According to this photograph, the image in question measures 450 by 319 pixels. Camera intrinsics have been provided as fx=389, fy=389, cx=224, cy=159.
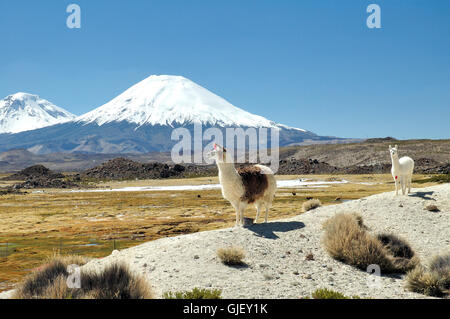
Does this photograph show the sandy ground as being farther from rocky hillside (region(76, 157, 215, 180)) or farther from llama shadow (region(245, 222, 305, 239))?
rocky hillside (region(76, 157, 215, 180))

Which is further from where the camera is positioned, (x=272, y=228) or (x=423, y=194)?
(x=423, y=194)

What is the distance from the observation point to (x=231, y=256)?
1084cm

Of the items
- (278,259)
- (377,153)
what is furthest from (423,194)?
(377,153)

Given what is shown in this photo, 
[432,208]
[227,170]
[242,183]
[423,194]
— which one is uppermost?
[227,170]

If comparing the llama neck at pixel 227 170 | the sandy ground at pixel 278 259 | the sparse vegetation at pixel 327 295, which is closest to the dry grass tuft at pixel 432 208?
the sandy ground at pixel 278 259

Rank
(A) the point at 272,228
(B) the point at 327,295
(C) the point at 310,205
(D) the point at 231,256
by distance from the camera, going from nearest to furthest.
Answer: (B) the point at 327,295 → (D) the point at 231,256 → (A) the point at 272,228 → (C) the point at 310,205

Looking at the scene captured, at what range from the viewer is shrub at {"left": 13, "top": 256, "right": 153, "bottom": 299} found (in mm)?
7273

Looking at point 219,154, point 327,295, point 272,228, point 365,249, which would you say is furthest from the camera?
point 272,228

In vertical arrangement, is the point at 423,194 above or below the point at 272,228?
above

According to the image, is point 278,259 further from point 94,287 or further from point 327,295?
point 94,287

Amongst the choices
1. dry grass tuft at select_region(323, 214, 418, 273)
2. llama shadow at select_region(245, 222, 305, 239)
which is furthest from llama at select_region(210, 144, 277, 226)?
dry grass tuft at select_region(323, 214, 418, 273)

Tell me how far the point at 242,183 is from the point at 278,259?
376 centimetres

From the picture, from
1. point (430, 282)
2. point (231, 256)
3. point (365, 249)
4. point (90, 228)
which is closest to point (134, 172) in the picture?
point (90, 228)

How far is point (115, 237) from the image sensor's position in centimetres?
2255
